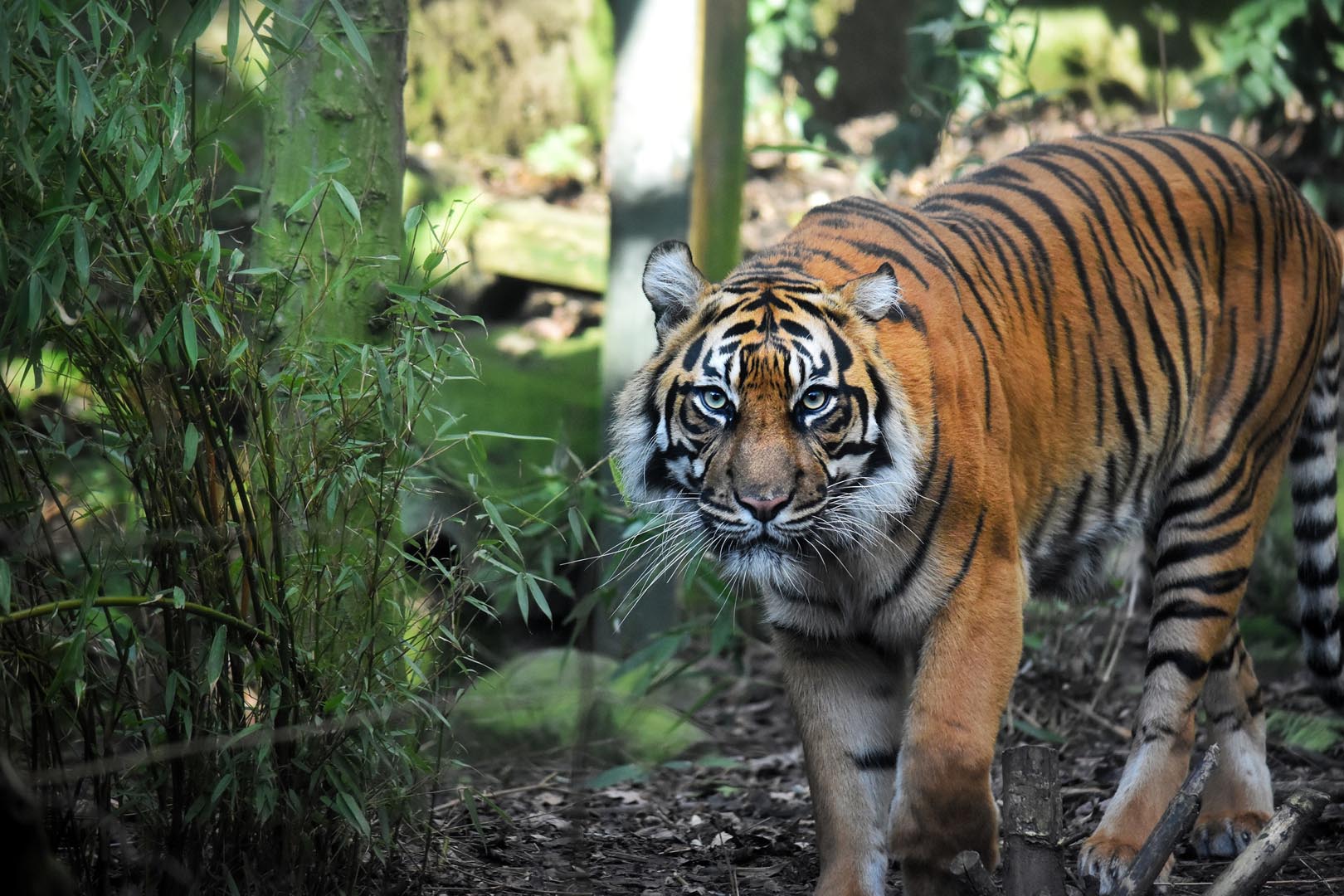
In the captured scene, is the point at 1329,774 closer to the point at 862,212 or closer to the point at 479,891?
the point at 862,212

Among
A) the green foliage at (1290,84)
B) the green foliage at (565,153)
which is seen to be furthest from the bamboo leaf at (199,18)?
the green foliage at (565,153)

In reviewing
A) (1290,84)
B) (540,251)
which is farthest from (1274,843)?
(540,251)

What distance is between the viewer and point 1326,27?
Answer: 660cm

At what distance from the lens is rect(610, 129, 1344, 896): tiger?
276 centimetres

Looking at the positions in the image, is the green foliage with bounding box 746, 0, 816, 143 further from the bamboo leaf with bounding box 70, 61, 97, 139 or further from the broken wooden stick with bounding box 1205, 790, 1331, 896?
the bamboo leaf with bounding box 70, 61, 97, 139

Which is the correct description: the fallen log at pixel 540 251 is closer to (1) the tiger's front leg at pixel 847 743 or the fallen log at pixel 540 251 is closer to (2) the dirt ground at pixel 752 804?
(2) the dirt ground at pixel 752 804

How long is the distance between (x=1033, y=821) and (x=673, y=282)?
135 cm

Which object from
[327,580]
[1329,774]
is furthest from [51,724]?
[1329,774]

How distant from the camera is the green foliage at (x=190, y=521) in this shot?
226 cm

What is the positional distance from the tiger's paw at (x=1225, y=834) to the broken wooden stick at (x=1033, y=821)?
125cm

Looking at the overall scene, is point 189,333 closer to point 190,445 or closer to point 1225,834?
point 190,445

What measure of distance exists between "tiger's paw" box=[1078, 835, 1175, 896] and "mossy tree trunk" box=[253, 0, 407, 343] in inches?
82.4

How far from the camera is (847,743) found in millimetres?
3008

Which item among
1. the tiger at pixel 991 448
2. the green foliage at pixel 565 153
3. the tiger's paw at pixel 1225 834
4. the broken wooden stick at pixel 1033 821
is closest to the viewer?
the broken wooden stick at pixel 1033 821
